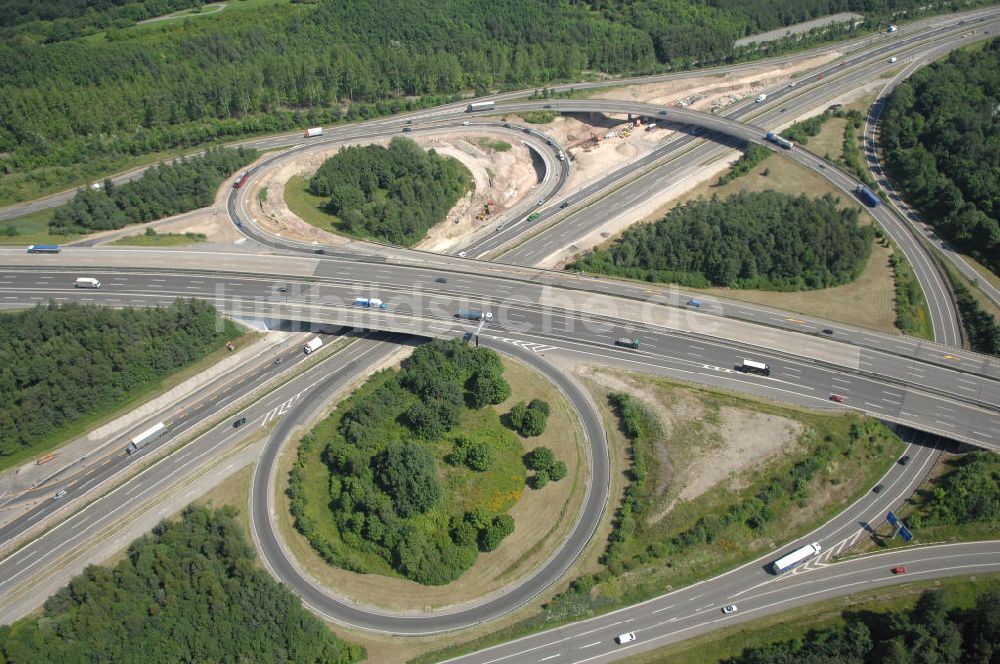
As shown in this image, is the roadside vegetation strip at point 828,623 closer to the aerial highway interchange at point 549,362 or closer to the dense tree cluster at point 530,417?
the aerial highway interchange at point 549,362

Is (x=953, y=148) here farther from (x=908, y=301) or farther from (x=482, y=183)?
(x=482, y=183)

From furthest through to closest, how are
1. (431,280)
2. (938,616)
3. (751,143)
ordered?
(751,143), (431,280), (938,616)

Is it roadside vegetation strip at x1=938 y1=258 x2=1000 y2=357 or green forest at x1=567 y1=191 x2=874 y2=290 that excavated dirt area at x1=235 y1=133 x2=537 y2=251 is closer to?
green forest at x1=567 y1=191 x2=874 y2=290

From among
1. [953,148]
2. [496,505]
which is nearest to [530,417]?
[496,505]

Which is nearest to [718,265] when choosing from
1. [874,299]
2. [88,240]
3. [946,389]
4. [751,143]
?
[874,299]

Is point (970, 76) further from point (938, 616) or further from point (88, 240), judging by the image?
point (88, 240)

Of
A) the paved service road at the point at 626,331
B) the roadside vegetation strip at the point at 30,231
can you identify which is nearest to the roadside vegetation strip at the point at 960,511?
the paved service road at the point at 626,331

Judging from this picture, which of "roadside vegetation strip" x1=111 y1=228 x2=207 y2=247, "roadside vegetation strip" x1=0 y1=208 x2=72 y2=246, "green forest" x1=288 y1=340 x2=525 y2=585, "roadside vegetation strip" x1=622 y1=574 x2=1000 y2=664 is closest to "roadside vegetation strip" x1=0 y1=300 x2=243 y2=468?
"roadside vegetation strip" x1=111 y1=228 x2=207 y2=247
